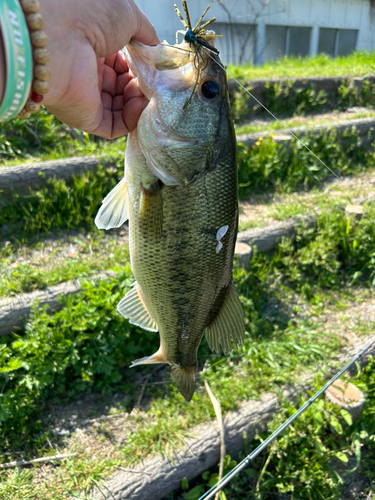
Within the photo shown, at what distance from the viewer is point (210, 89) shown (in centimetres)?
158

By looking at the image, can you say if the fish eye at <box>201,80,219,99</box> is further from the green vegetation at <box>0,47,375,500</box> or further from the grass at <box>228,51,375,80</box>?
the grass at <box>228,51,375,80</box>

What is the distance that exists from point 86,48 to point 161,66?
0.28 metres

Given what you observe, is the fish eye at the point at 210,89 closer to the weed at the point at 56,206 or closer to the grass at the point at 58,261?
the grass at the point at 58,261

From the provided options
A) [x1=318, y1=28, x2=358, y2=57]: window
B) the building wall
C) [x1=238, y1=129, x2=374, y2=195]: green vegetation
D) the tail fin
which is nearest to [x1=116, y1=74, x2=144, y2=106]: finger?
the tail fin

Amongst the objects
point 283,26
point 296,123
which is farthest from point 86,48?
point 283,26

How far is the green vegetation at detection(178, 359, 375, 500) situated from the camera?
2918mm

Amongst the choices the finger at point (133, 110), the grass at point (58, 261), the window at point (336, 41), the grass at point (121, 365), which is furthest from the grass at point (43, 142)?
the window at point (336, 41)

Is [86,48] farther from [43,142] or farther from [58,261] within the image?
[43,142]

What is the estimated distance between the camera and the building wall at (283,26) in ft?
41.1

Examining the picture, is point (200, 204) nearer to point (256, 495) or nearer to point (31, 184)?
point (256, 495)

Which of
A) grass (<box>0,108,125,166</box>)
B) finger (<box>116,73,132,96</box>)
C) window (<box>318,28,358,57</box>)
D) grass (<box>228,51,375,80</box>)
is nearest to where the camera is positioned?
finger (<box>116,73,132,96</box>)

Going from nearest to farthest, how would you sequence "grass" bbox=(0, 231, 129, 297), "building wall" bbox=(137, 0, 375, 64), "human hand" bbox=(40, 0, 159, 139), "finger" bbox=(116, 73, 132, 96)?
"human hand" bbox=(40, 0, 159, 139)
"finger" bbox=(116, 73, 132, 96)
"grass" bbox=(0, 231, 129, 297)
"building wall" bbox=(137, 0, 375, 64)

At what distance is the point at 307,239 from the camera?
195 inches

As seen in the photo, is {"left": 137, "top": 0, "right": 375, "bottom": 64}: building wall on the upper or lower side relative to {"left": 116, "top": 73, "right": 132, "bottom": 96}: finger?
upper
